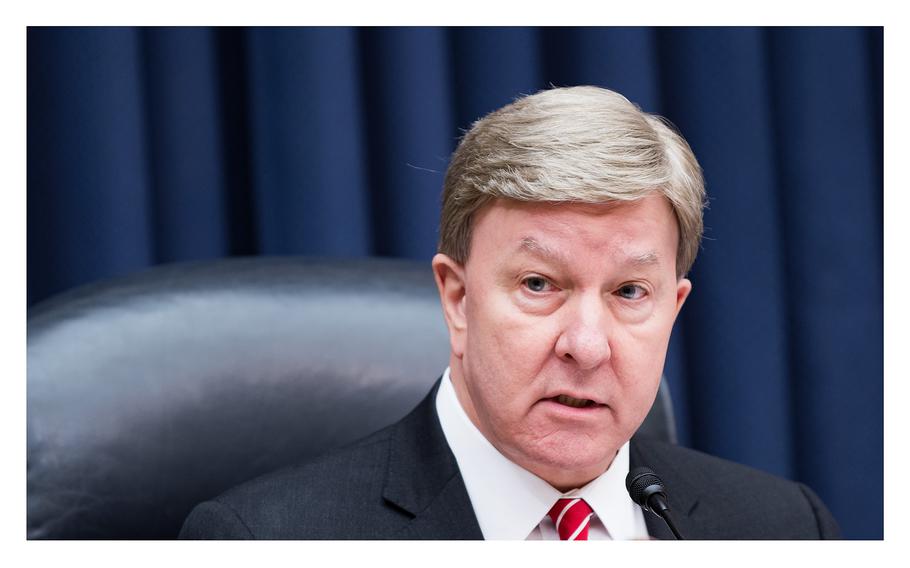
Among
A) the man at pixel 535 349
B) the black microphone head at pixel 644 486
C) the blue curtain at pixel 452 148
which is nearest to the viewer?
the black microphone head at pixel 644 486

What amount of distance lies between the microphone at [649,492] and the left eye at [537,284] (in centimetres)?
19

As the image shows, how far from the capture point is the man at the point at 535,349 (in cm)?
93

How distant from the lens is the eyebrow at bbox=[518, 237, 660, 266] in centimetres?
93

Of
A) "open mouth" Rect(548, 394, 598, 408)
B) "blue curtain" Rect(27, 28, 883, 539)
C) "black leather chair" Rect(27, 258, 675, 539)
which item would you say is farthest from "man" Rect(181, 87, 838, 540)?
"blue curtain" Rect(27, 28, 883, 539)

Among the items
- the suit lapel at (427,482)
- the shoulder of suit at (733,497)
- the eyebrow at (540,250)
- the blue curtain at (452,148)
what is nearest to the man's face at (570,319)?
the eyebrow at (540,250)

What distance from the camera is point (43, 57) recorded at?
1666mm

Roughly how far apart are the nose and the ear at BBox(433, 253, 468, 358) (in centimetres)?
15

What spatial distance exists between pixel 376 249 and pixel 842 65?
3.19 feet

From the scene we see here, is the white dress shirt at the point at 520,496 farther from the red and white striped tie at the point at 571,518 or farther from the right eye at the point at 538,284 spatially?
the right eye at the point at 538,284

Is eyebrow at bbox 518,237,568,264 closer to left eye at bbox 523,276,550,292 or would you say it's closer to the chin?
left eye at bbox 523,276,550,292

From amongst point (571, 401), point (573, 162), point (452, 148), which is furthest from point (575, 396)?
point (452, 148)

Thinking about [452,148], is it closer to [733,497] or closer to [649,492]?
[733,497]

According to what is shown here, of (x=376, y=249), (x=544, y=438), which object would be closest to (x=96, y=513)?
(x=544, y=438)
